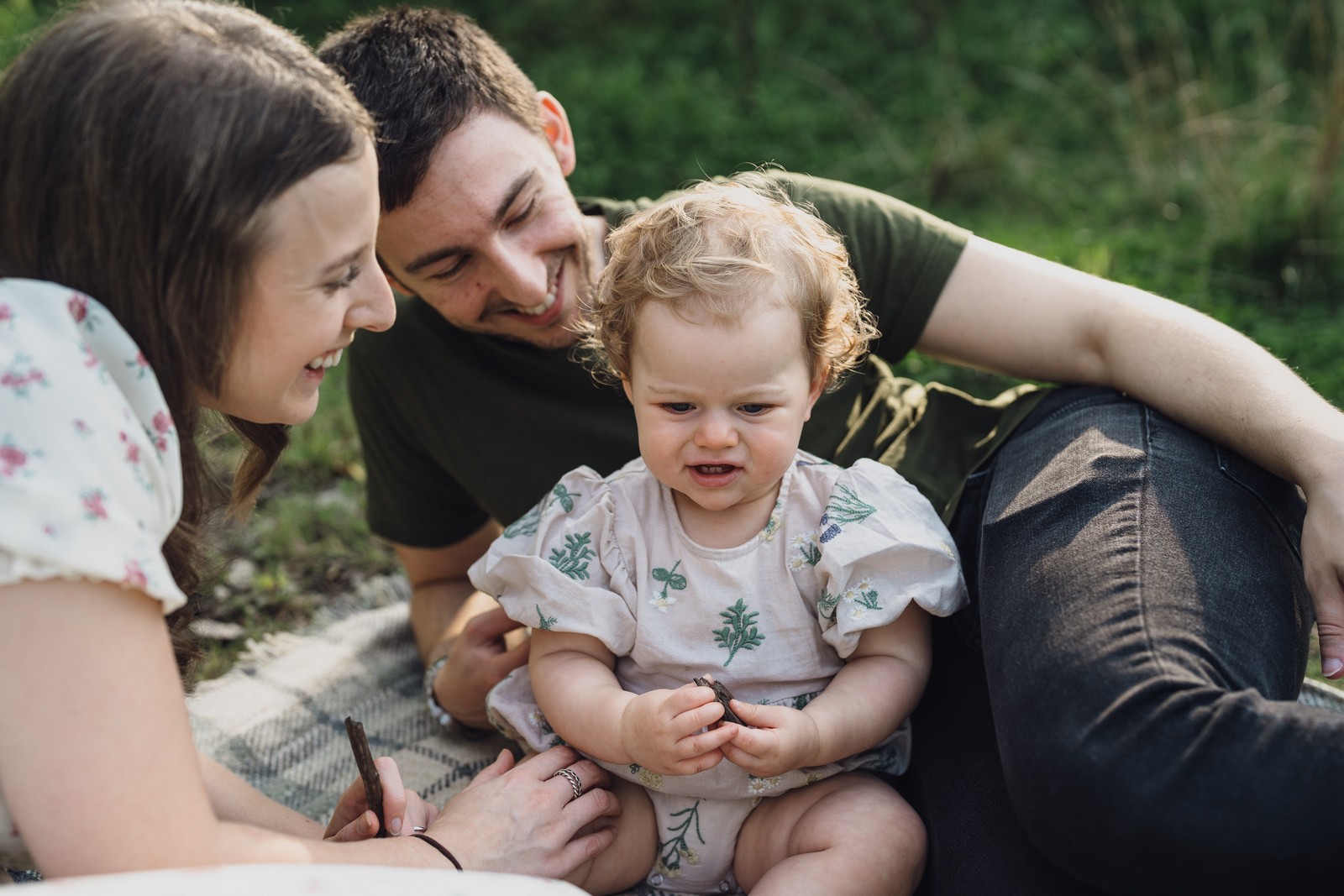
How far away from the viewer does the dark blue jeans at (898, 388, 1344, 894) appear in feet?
4.66

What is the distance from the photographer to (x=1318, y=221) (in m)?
3.95

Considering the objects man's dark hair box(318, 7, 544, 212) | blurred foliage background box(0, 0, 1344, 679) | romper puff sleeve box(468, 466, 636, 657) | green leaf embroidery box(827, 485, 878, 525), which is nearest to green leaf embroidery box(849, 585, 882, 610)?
green leaf embroidery box(827, 485, 878, 525)

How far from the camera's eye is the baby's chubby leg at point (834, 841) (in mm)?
1703

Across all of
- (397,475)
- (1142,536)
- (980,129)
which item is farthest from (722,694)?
(980,129)

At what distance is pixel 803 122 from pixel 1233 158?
1.80 m

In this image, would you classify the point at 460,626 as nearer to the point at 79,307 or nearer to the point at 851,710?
the point at 851,710

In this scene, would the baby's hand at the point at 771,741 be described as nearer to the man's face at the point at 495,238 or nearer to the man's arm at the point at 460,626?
the man's arm at the point at 460,626

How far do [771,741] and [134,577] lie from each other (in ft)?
2.85

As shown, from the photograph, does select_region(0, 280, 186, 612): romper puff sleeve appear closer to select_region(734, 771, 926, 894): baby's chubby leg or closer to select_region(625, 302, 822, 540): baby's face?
select_region(625, 302, 822, 540): baby's face

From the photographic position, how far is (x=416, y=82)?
2.14 meters

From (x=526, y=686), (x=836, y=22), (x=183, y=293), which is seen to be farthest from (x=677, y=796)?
(x=836, y=22)

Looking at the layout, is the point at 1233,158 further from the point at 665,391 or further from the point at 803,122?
the point at 665,391

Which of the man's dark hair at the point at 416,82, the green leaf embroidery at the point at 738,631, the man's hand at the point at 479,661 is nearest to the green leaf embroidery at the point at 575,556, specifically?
the green leaf embroidery at the point at 738,631

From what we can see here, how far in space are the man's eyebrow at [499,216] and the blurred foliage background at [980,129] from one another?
4.26 feet
